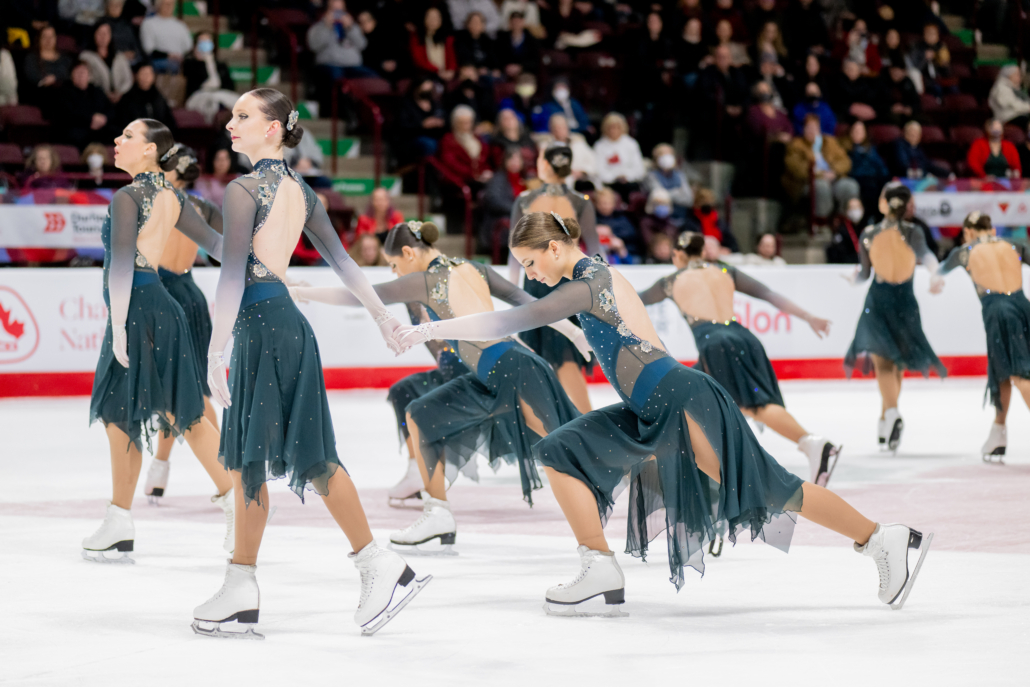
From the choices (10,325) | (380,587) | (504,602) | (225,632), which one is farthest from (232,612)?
(10,325)

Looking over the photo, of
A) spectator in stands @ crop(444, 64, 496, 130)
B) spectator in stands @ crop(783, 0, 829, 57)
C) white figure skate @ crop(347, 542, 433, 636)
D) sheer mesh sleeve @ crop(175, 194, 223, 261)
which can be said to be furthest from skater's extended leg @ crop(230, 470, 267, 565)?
spectator in stands @ crop(783, 0, 829, 57)

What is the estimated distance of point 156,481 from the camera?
6.21 metres

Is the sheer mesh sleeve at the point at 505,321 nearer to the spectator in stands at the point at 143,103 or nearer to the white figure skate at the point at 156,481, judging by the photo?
the white figure skate at the point at 156,481

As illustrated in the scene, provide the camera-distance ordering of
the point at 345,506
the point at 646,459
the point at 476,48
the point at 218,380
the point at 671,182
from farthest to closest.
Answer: the point at 476,48
the point at 671,182
the point at 646,459
the point at 345,506
the point at 218,380

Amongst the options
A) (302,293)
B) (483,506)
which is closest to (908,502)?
(483,506)

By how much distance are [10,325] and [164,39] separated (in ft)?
13.2

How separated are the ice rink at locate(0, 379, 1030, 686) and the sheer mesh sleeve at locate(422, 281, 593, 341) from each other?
85cm

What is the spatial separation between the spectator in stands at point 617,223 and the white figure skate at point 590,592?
336 inches

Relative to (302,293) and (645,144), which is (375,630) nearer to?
(302,293)

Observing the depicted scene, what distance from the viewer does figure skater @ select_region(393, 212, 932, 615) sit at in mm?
3938

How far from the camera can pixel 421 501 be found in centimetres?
620

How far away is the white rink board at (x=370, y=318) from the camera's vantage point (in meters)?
10.1

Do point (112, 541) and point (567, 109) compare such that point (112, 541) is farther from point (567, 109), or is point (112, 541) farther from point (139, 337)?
point (567, 109)

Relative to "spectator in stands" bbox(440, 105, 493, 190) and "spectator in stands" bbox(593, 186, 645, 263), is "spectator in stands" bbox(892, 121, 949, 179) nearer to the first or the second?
"spectator in stands" bbox(593, 186, 645, 263)
